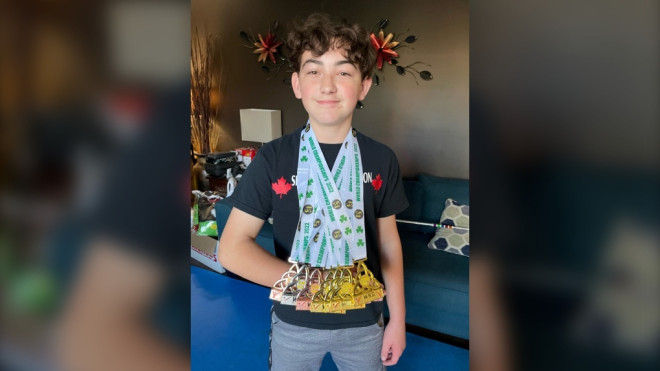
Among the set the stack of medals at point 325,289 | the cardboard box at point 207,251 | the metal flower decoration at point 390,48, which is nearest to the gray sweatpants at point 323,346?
the stack of medals at point 325,289

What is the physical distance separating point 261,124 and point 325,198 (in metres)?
3.61

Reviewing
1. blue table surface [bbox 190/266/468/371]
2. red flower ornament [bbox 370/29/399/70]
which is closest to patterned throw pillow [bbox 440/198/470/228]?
blue table surface [bbox 190/266/468/371]

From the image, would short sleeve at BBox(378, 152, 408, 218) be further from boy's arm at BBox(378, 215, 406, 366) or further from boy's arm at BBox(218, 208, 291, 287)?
boy's arm at BBox(218, 208, 291, 287)

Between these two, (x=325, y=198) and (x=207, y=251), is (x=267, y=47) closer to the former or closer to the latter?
(x=207, y=251)

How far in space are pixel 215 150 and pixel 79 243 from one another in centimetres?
550

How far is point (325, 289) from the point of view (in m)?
1.00

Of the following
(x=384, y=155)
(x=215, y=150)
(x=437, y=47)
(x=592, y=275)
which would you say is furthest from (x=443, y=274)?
(x=215, y=150)

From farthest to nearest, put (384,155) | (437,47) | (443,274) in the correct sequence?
1. (437,47)
2. (443,274)
3. (384,155)

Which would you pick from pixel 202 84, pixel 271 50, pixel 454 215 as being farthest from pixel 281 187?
pixel 202 84

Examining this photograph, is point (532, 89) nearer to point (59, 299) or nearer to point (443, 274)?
point (59, 299)

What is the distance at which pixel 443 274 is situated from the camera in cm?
265

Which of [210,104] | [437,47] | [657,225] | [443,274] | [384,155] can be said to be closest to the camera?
[657,225]

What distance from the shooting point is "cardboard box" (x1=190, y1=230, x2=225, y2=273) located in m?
3.52

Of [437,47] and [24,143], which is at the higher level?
[437,47]
